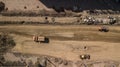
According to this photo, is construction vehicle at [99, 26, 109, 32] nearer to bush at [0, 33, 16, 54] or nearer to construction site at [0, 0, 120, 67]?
construction site at [0, 0, 120, 67]

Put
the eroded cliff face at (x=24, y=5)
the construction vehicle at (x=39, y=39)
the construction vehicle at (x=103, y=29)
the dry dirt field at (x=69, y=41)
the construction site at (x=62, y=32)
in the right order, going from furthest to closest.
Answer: the eroded cliff face at (x=24, y=5) → the construction vehicle at (x=103, y=29) → the construction vehicle at (x=39, y=39) → the dry dirt field at (x=69, y=41) → the construction site at (x=62, y=32)

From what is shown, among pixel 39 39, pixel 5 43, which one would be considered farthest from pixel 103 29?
pixel 5 43


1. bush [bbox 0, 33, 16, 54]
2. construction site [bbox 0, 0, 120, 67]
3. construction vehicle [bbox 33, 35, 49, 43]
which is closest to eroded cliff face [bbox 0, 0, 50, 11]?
construction site [bbox 0, 0, 120, 67]

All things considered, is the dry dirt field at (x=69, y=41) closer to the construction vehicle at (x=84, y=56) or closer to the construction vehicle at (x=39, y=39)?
the construction vehicle at (x=39, y=39)

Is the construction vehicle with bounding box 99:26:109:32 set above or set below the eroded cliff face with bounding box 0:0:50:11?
below

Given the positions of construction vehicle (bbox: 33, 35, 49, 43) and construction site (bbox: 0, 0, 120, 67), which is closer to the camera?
construction site (bbox: 0, 0, 120, 67)

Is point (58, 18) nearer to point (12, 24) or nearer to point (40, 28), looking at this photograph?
point (40, 28)

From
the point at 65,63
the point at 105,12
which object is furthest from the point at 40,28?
the point at 105,12

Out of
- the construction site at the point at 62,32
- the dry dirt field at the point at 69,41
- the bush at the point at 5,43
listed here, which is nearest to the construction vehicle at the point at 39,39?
the construction site at the point at 62,32
